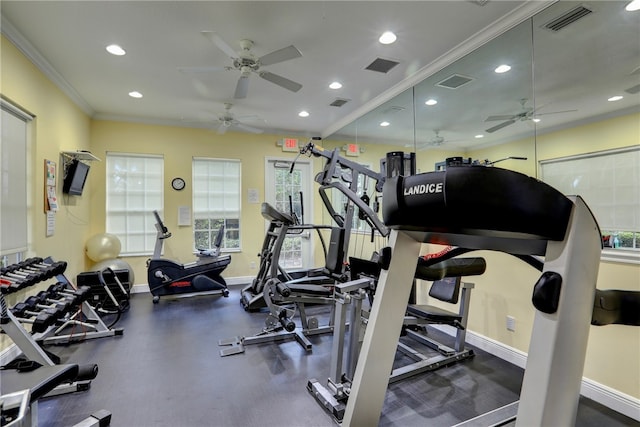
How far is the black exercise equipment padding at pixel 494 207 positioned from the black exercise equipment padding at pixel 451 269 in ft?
3.38

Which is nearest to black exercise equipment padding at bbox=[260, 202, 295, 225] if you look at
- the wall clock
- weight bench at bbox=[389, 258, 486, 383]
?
weight bench at bbox=[389, 258, 486, 383]

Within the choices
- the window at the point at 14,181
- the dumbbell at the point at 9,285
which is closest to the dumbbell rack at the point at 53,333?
the dumbbell at the point at 9,285

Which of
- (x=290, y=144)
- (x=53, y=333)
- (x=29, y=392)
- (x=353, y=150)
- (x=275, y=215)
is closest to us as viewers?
(x=29, y=392)

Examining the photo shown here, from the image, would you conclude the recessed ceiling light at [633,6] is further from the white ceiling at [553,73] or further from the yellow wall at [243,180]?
the yellow wall at [243,180]

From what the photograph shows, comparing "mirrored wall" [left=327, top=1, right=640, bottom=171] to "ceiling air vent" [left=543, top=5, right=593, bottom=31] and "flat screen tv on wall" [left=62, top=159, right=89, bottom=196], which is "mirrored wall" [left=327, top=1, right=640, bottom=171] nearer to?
"ceiling air vent" [left=543, top=5, right=593, bottom=31]

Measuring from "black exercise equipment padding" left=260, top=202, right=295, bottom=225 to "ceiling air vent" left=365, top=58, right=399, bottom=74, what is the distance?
1920 millimetres

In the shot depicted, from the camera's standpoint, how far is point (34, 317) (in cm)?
240

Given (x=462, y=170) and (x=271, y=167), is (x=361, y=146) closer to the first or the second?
(x=271, y=167)

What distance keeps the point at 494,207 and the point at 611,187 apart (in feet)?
7.35

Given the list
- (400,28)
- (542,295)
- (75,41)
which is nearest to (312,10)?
(400,28)

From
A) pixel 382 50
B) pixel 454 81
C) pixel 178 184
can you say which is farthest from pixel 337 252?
pixel 178 184

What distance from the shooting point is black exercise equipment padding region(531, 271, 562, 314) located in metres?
0.75

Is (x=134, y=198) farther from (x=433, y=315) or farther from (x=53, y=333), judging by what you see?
(x=433, y=315)

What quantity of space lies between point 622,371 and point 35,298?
14.2 feet
